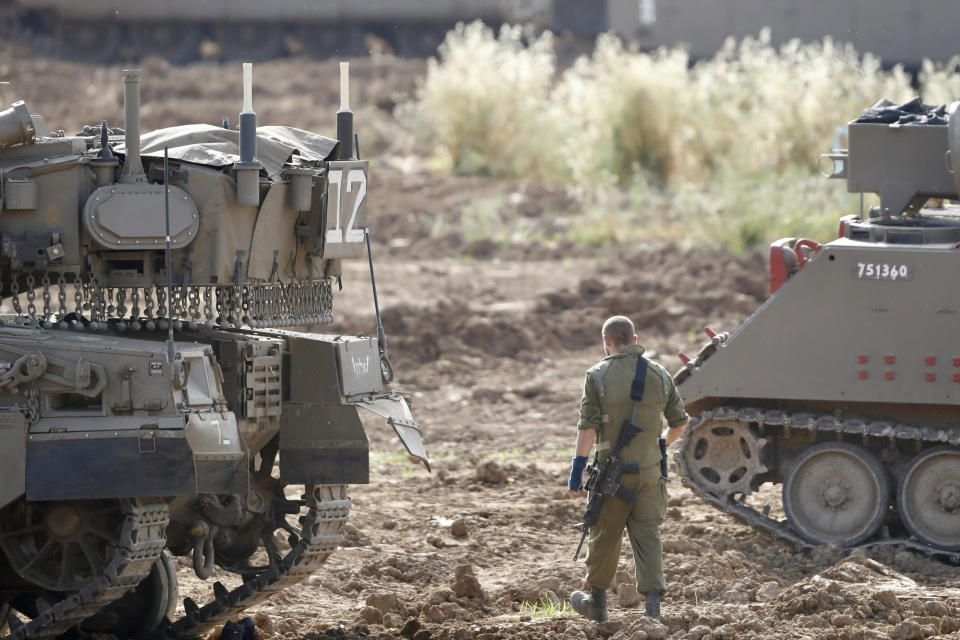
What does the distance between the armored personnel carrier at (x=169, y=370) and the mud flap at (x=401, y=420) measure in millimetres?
14

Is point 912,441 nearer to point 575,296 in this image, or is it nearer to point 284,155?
point 284,155

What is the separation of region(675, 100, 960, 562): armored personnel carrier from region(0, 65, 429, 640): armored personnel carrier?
2688mm

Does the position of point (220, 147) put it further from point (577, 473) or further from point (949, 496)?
point (949, 496)

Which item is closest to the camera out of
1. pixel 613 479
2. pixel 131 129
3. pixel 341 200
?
pixel 131 129

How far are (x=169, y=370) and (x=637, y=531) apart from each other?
7.67 feet

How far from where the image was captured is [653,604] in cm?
771

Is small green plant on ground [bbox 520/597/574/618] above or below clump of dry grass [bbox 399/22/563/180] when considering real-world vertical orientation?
below

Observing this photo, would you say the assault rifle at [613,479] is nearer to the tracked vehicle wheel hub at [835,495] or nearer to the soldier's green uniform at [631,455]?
the soldier's green uniform at [631,455]

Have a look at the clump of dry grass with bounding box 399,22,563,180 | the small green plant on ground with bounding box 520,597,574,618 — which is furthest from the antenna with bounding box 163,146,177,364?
the clump of dry grass with bounding box 399,22,563,180

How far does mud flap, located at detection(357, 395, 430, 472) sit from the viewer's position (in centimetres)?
778

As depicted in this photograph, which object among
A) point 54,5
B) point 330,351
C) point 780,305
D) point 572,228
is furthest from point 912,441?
point 54,5

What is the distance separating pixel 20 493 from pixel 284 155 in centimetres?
208

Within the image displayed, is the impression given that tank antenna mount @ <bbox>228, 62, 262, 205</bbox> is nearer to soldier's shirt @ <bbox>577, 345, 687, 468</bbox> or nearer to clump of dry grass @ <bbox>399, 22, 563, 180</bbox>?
soldier's shirt @ <bbox>577, 345, 687, 468</bbox>

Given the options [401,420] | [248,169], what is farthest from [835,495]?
[248,169]
